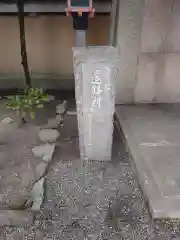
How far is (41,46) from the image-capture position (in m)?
5.03

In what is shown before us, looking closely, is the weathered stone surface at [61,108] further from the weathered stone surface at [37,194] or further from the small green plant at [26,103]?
the weathered stone surface at [37,194]

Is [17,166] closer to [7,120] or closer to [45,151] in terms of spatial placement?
[45,151]

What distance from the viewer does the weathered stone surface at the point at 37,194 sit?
2937 mm

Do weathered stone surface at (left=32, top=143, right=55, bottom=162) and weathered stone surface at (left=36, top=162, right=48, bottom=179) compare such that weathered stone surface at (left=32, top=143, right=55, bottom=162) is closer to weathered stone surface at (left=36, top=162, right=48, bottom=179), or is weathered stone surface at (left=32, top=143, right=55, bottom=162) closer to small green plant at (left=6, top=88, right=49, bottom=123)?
weathered stone surface at (left=36, top=162, right=48, bottom=179)

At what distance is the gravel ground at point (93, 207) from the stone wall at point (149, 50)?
1.22 meters

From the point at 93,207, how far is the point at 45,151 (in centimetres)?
107

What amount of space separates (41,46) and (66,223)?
10.3ft

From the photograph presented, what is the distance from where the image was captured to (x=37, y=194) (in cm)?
310

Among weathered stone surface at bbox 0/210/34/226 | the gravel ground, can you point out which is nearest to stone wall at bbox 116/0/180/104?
the gravel ground

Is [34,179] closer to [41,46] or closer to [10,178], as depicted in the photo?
[10,178]

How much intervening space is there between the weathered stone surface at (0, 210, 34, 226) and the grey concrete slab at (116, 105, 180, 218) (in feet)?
3.61

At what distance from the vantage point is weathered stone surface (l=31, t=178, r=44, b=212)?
2.94m

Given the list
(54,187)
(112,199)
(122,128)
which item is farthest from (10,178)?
(122,128)

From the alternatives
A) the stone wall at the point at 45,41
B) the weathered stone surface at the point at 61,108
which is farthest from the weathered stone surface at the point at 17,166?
the stone wall at the point at 45,41
